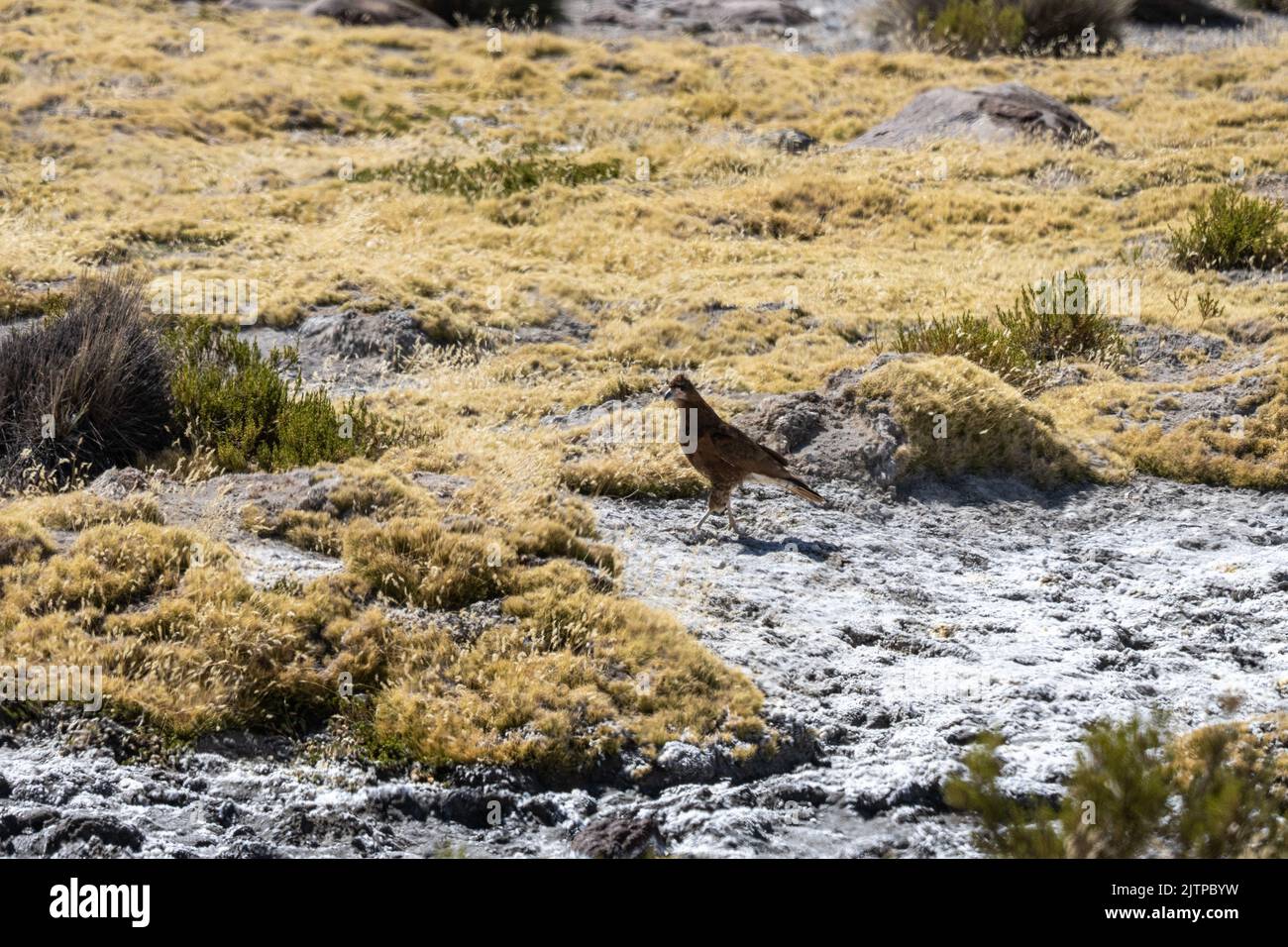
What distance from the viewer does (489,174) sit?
64.4 feet

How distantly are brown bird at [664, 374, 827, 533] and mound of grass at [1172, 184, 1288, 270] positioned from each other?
8576mm

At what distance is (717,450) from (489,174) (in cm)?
1183

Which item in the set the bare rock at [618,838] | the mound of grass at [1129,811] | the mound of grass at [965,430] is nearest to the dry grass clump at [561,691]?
the bare rock at [618,838]

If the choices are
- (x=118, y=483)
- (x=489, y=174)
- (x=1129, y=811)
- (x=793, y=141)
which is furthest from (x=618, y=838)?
(x=793, y=141)

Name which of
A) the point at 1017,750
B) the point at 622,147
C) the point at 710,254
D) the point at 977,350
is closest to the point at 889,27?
the point at 622,147

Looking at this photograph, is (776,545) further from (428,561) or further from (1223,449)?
(1223,449)

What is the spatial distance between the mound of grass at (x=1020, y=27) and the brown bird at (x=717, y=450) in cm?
1976

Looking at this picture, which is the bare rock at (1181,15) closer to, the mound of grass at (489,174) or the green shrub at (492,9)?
the green shrub at (492,9)

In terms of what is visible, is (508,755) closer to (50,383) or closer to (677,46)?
(50,383)

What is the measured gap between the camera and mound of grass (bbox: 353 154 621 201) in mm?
19172

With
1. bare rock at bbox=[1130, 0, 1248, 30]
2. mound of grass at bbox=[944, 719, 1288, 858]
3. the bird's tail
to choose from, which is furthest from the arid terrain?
bare rock at bbox=[1130, 0, 1248, 30]

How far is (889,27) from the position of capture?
95.2 ft
